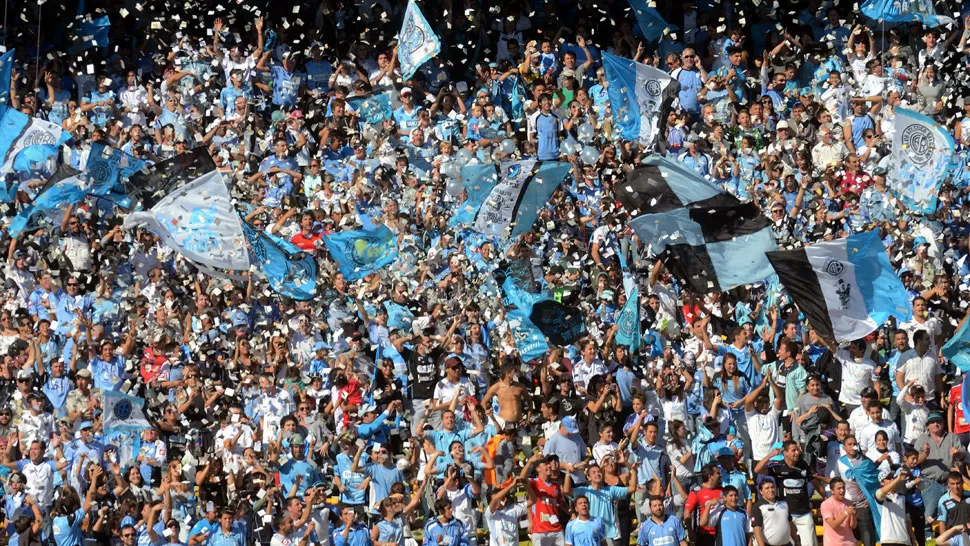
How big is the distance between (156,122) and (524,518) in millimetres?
8601

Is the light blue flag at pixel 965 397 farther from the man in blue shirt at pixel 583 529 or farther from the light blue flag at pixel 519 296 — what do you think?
the light blue flag at pixel 519 296

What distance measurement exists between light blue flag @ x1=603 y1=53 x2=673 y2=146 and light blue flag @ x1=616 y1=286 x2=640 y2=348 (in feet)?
12.6

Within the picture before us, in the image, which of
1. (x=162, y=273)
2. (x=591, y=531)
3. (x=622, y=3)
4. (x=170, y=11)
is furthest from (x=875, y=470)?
(x=170, y=11)

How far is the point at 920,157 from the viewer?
2241 cm

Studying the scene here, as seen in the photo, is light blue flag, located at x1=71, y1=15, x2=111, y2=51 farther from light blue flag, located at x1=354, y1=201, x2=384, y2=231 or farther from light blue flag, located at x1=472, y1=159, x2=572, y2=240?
light blue flag, located at x1=472, y1=159, x2=572, y2=240

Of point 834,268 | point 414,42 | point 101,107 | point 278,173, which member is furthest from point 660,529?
point 101,107

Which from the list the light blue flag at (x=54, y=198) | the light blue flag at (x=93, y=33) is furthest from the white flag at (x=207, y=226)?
the light blue flag at (x=93, y=33)

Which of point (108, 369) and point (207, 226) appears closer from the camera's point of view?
point (108, 369)

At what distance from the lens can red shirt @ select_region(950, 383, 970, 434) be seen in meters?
19.3

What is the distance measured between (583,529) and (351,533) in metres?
2.09

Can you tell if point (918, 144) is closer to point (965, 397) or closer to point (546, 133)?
point (965, 397)

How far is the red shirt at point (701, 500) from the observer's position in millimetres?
18469

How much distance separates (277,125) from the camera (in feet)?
82.7

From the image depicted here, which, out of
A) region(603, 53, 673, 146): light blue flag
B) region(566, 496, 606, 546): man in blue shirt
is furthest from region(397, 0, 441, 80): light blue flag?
region(566, 496, 606, 546): man in blue shirt
